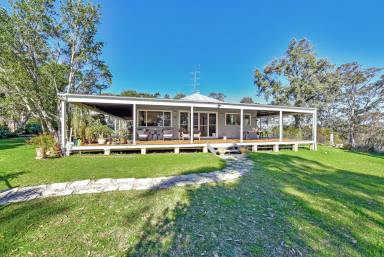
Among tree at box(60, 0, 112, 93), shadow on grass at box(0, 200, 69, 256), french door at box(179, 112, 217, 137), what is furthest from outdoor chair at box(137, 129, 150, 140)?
shadow on grass at box(0, 200, 69, 256)

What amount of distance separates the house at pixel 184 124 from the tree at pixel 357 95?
1129 cm

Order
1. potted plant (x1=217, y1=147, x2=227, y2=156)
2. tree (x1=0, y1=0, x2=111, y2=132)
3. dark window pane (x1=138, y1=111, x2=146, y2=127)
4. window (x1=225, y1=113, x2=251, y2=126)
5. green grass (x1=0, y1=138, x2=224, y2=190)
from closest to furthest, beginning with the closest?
green grass (x1=0, y1=138, x2=224, y2=190) < potted plant (x1=217, y1=147, x2=227, y2=156) < tree (x1=0, y1=0, x2=111, y2=132) < dark window pane (x1=138, y1=111, x2=146, y2=127) < window (x1=225, y1=113, x2=251, y2=126)

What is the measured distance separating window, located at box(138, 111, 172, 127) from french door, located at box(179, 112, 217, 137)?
0.97m

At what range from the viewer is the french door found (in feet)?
47.8

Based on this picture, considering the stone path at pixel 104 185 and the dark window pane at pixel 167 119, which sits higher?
the dark window pane at pixel 167 119

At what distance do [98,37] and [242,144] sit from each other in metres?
12.1

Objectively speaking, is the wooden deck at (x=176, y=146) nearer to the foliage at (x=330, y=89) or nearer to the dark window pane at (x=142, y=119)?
the dark window pane at (x=142, y=119)

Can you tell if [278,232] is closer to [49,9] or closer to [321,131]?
[49,9]

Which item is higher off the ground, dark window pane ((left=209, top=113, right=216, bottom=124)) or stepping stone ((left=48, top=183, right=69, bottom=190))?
dark window pane ((left=209, top=113, right=216, bottom=124))

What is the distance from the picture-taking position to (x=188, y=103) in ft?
37.4

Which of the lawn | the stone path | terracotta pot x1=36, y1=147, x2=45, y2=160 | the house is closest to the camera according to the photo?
the lawn

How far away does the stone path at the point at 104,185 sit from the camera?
438 centimetres

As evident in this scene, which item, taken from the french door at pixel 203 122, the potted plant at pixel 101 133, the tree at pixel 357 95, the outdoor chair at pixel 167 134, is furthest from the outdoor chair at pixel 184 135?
the tree at pixel 357 95

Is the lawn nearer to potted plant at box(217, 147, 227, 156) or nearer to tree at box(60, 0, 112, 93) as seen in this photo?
potted plant at box(217, 147, 227, 156)
